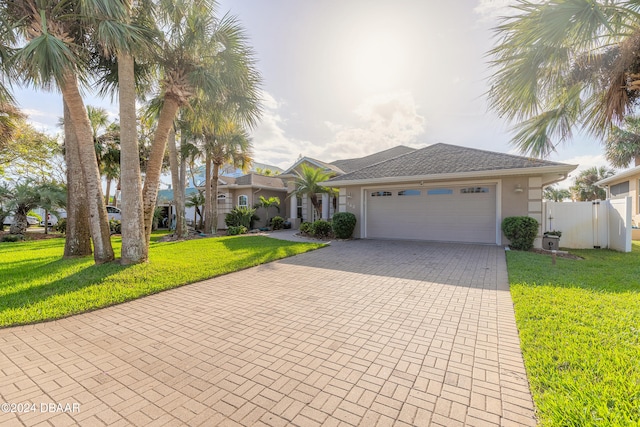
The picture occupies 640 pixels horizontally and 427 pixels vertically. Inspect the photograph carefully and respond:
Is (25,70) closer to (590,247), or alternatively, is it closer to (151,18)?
(151,18)

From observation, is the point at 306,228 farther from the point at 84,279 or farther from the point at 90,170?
the point at 84,279

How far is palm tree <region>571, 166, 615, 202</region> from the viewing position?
91.1 feet

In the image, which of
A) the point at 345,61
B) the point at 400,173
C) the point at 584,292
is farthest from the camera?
the point at 400,173

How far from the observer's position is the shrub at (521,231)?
9484 millimetres

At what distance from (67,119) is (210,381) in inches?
351

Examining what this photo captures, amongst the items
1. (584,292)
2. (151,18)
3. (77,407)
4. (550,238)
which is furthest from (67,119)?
(550,238)

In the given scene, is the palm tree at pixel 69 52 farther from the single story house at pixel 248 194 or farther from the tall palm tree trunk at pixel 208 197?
the single story house at pixel 248 194

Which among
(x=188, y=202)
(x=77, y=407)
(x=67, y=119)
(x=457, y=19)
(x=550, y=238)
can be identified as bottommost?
(x=77, y=407)

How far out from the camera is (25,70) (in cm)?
564

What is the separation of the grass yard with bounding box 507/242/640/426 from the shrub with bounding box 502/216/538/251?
3.38 metres

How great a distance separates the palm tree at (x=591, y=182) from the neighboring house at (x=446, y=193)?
25517mm

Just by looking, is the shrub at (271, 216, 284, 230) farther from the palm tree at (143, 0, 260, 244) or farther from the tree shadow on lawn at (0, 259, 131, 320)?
the tree shadow on lawn at (0, 259, 131, 320)

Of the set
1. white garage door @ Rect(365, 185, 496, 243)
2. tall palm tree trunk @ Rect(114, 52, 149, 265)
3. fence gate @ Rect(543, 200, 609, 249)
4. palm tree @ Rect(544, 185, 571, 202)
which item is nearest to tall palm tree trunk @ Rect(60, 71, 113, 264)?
tall palm tree trunk @ Rect(114, 52, 149, 265)

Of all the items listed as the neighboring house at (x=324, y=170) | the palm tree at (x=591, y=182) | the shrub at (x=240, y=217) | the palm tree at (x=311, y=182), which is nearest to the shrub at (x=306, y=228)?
the palm tree at (x=311, y=182)
